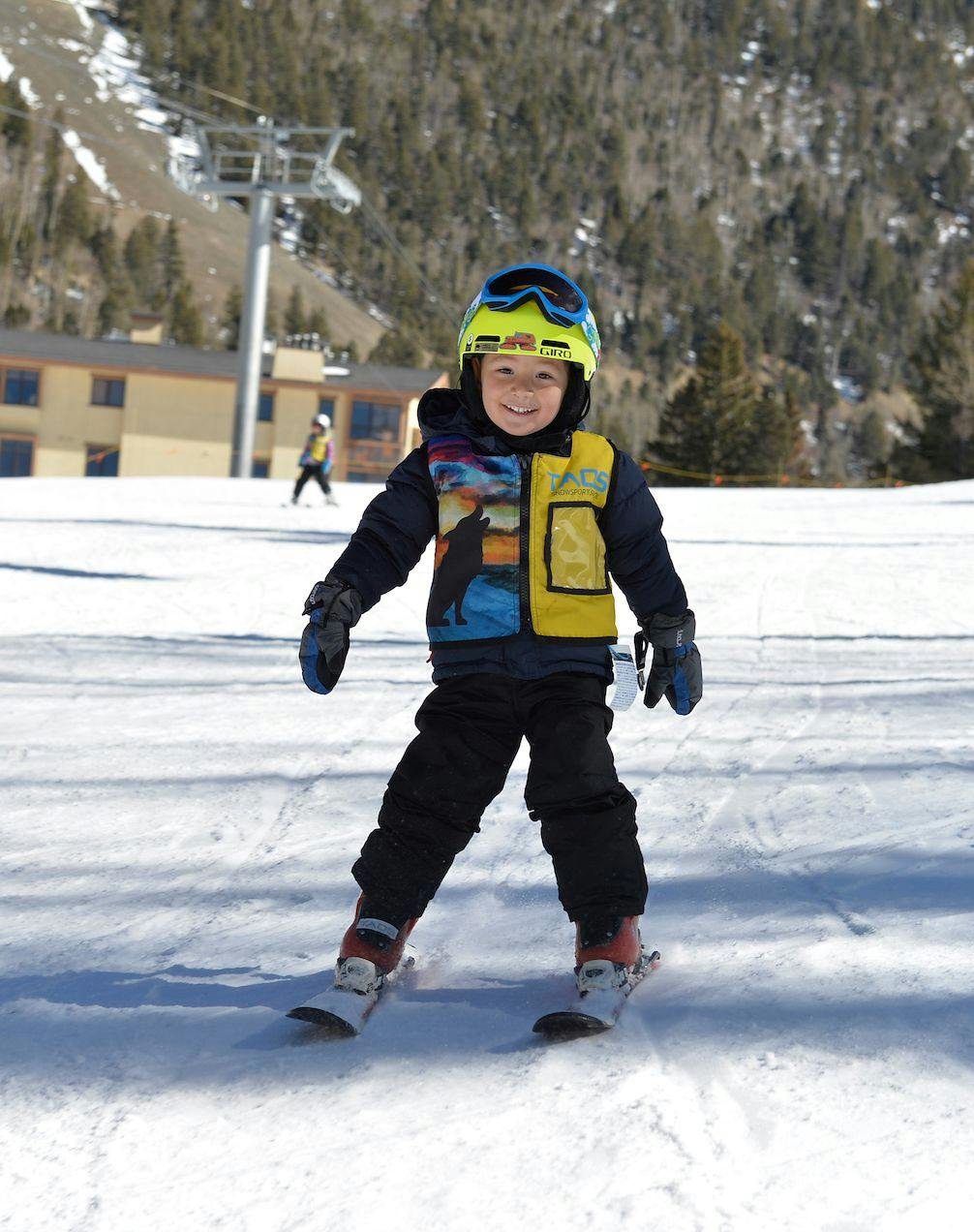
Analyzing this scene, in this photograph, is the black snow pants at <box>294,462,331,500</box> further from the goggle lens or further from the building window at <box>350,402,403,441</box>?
the building window at <box>350,402,403,441</box>

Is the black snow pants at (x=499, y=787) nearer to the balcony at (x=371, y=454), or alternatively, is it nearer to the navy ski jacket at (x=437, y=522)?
the navy ski jacket at (x=437, y=522)

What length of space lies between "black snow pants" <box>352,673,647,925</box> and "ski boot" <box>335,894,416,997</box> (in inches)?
1.0

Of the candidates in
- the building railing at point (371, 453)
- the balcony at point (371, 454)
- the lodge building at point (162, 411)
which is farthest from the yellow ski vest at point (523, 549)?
the lodge building at point (162, 411)

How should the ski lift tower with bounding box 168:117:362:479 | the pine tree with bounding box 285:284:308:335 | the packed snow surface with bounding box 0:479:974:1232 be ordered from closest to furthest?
the packed snow surface with bounding box 0:479:974:1232
the ski lift tower with bounding box 168:117:362:479
the pine tree with bounding box 285:284:308:335

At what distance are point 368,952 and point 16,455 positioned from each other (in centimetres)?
4952

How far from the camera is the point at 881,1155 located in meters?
1.67

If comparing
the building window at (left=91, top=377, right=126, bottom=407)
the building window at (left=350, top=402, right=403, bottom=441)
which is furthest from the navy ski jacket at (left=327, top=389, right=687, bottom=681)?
the building window at (left=91, top=377, right=126, bottom=407)

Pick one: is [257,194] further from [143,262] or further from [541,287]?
[143,262]

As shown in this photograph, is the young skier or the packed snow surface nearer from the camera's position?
the packed snow surface

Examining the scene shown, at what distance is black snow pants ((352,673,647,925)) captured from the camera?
238 centimetres

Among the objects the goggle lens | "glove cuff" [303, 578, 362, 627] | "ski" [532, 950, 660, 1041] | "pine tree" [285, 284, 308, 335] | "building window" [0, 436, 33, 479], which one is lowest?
"building window" [0, 436, 33, 479]

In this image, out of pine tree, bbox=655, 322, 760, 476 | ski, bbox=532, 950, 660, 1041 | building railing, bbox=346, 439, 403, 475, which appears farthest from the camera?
pine tree, bbox=655, 322, 760, 476

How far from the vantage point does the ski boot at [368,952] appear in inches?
89.0

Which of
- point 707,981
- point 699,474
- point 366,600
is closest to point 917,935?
point 707,981
